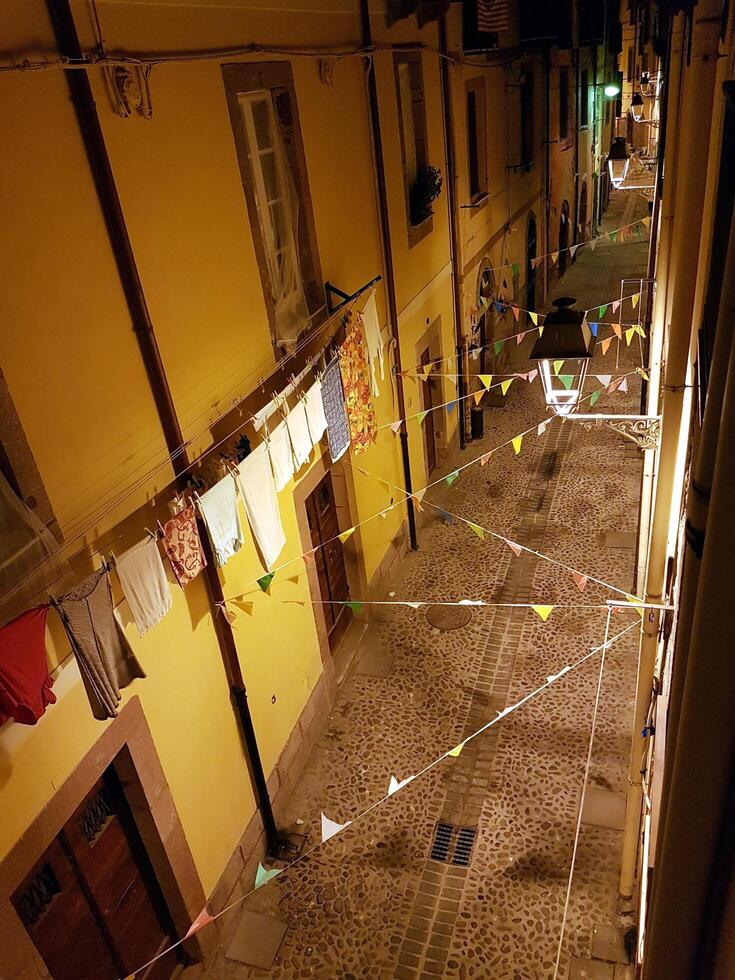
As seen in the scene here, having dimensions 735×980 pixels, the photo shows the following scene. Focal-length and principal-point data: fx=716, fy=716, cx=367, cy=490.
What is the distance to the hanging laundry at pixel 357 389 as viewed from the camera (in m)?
9.14

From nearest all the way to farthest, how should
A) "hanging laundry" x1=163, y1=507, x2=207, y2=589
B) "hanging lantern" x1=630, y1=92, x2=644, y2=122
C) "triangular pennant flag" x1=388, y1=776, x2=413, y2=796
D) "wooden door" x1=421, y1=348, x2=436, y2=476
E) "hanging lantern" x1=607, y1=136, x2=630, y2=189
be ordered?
"hanging laundry" x1=163, y1=507, x2=207, y2=589 → "triangular pennant flag" x1=388, y1=776, x2=413, y2=796 → "wooden door" x1=421, y1=348, x2=436, y2=476 → "hanging lantern" x1=607, y1=136, x2=630, y2=189 → "hanging lantern" x1=630, y1=92, x2=644, y2=122

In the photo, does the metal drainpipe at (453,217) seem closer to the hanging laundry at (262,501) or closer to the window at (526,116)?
the window at (526,116)

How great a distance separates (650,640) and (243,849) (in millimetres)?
4954

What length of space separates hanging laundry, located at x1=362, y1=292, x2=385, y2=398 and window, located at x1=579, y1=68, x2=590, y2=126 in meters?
20.8

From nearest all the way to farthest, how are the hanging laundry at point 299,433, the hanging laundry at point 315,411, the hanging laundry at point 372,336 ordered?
the hanging laundry at point 299,433 → the hanging laundry at point 315,411 → the hanging laundry at point 372,336

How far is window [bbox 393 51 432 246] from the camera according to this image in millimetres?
11195

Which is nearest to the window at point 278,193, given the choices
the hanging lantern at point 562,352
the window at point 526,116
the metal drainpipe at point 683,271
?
the hanging lantern at point 562,352

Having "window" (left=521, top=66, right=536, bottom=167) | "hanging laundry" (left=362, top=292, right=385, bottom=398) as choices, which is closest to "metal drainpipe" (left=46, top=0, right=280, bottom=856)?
"hanging laundry" (left=362, top=292, right=385, bottom=398)

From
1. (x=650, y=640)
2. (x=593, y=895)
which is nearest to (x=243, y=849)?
(x=593, y=895)

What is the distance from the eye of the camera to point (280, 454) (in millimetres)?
7523

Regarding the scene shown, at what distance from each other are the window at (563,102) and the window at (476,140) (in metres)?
8.93

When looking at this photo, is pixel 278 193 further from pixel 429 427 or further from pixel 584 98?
pixel 584 98

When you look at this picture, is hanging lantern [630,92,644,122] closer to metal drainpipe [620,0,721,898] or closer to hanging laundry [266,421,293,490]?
hanging laundry [266,421,293,490]

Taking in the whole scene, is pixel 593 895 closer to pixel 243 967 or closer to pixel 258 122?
pixel 243 967
